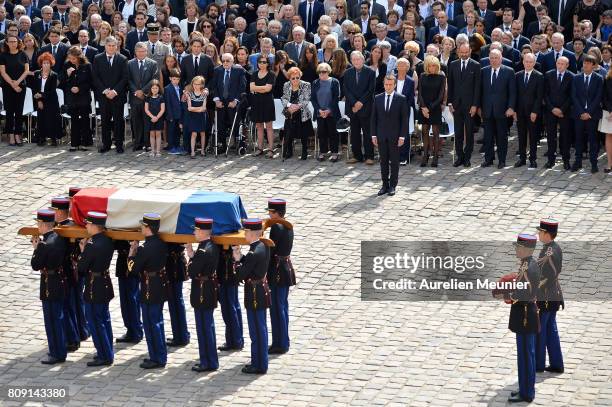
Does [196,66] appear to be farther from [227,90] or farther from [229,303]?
[229,303]

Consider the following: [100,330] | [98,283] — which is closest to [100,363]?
[100,330]

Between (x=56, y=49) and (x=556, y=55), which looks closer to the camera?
(x=556, y=55)

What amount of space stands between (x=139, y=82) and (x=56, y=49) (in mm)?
1762

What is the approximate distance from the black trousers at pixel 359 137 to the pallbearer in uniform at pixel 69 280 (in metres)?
7.03

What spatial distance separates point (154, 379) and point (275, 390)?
120 cm

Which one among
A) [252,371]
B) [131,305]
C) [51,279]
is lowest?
[252,371]

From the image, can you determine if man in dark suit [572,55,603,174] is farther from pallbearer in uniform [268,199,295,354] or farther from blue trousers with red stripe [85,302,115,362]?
blue trousers with red stripe [85,302,115,362]

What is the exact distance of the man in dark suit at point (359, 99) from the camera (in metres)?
21.1

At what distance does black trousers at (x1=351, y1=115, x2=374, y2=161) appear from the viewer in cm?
2125

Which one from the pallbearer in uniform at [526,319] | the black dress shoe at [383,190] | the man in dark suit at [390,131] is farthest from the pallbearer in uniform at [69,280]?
the man in dark suit at [390,131]

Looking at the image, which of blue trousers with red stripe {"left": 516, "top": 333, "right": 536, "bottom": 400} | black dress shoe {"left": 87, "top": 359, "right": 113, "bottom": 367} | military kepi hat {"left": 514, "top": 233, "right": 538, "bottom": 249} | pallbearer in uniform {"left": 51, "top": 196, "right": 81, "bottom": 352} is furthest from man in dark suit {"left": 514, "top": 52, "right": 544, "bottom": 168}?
black dress shoe {"left": 87, "top": 359, "right": 113, "bottom": 367}

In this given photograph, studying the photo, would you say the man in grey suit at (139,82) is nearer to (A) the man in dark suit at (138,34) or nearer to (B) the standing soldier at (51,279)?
(A) the man in dark suit at (138,34)

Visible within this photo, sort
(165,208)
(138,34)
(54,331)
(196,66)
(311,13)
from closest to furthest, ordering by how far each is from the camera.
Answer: (165,208) < (54,331) < (196,66) < (138,34) < (311,13)

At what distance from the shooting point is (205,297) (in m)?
14.3
